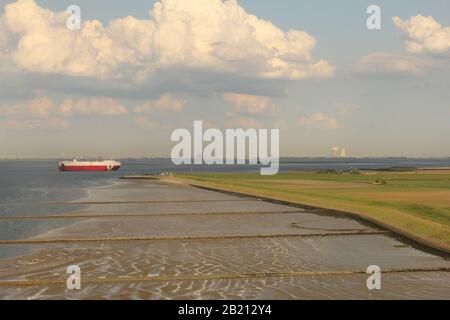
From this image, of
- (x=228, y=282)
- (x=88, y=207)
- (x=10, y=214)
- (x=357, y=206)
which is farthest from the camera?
(x=88, y=207)

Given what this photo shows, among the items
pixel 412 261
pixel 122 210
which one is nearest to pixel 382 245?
pixel 412 261
